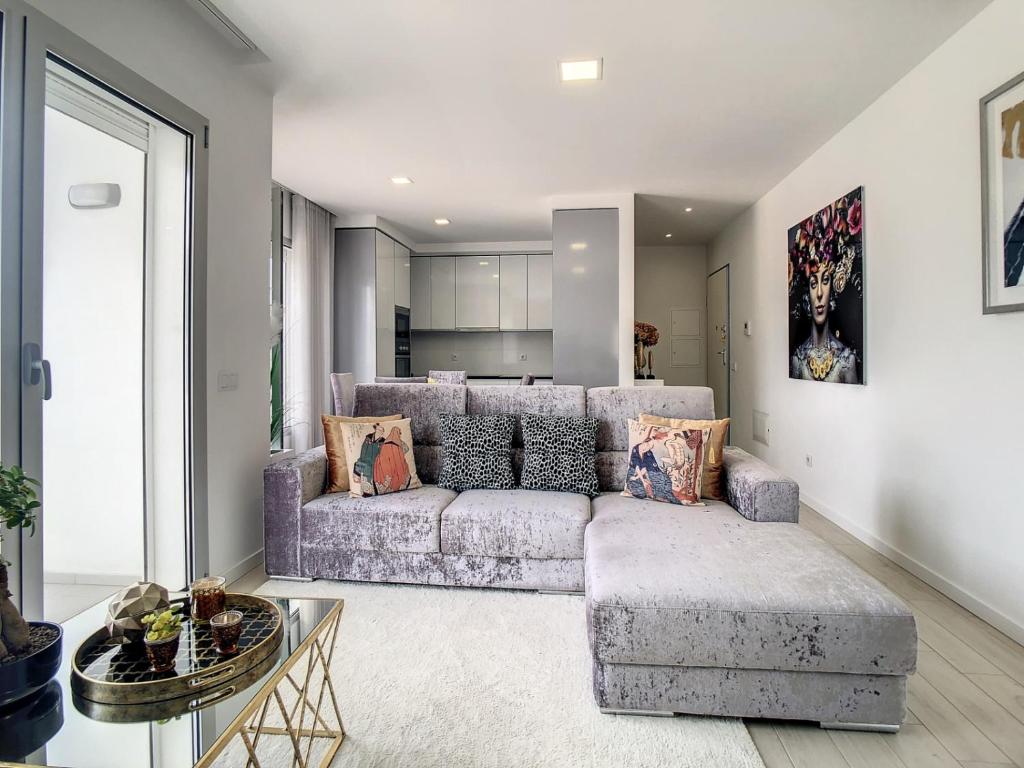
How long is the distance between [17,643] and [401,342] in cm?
575

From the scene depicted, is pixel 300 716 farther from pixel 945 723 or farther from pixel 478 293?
pixel 478 293

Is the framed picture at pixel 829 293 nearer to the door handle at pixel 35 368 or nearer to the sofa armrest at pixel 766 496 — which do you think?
the sofa armrest at pixel 766 496

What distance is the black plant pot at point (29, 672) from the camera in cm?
106

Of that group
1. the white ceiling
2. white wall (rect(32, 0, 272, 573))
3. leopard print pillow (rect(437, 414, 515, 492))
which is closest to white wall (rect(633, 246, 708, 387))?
the white ceiling

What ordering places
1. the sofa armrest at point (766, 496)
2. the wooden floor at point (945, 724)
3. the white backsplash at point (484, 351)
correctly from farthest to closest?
1. the white backsplash at point (484, 351)
2. the sofa armrest at point (766, 496)
3. the wooden floor at point (945, 724)

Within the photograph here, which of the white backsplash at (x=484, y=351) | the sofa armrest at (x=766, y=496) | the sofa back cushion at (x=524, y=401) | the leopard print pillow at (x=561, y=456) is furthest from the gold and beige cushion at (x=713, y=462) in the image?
the white backsplash at (x=484, y=351)

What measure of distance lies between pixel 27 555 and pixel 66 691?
33.8 inches

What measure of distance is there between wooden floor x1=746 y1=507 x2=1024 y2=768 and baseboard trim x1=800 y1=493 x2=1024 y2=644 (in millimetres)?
50

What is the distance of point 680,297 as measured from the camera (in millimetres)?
7195

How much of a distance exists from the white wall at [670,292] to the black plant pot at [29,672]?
6.73 metres

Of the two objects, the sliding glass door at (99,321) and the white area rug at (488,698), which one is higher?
the sliding glass door at (99,321)

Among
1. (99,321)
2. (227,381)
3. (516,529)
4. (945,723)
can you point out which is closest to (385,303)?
(227,381)

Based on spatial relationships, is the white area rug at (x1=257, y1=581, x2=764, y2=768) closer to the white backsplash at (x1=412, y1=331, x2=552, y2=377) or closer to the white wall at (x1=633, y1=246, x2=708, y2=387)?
the white backsplash at (x1=412, y1=331, x2=552, y2=377)

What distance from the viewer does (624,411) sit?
2982mm
